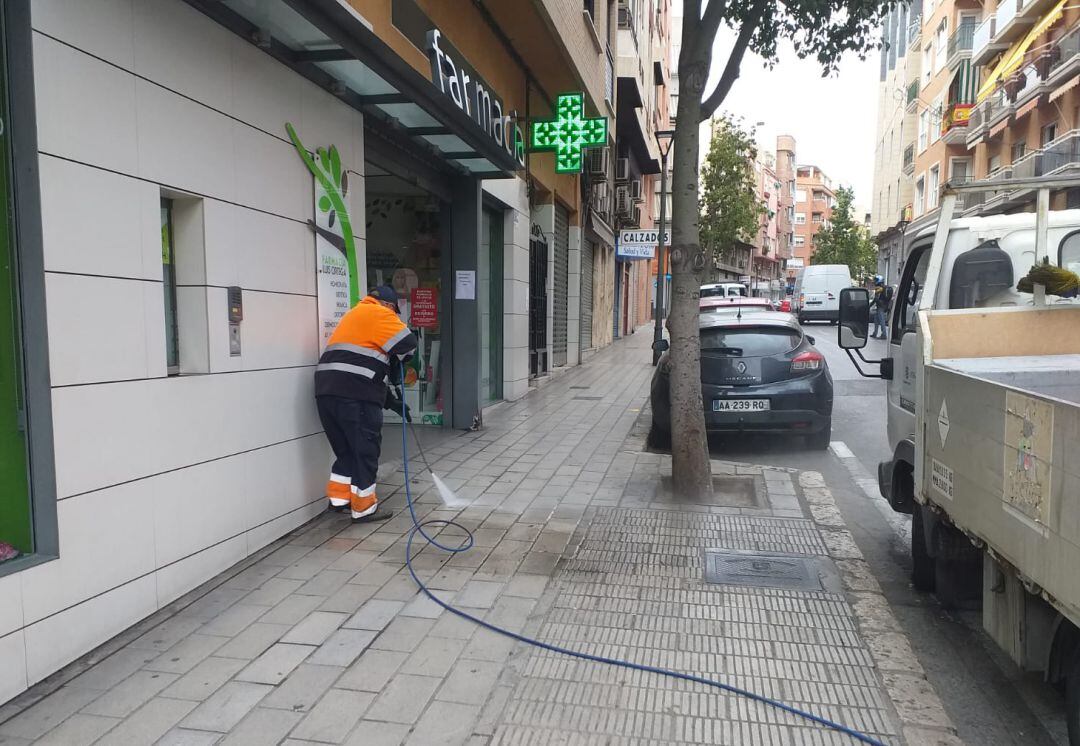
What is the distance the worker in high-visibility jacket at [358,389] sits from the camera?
549 centimetres

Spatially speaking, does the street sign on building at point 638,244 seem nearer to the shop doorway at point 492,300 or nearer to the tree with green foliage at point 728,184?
the shop doorway at point 492,300

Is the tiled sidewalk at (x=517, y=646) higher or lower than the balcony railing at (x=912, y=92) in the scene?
lower

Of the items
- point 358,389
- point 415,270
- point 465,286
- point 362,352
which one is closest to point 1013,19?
point 465,286

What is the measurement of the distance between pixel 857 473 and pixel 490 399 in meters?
5.79

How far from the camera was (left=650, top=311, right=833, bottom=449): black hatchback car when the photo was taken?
8.34 m

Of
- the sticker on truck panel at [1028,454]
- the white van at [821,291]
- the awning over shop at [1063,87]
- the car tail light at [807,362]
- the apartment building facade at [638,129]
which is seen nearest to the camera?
the sticker on truck panel at [1028,454]

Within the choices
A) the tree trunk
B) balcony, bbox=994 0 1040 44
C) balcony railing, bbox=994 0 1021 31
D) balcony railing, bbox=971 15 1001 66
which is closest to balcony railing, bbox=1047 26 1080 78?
balcony, bbox=994 0 1040 44

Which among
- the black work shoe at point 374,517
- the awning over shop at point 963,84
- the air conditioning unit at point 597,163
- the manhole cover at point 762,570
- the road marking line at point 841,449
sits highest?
the awning over shop at point 963,84

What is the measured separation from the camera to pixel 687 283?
6367 millimetres

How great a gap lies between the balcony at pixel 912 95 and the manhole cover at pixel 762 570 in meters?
45.5

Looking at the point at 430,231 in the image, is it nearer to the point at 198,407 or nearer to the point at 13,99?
the point at 198,407

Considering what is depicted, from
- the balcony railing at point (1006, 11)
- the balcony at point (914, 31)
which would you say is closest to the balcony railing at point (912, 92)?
the balcony at point (914, 31)

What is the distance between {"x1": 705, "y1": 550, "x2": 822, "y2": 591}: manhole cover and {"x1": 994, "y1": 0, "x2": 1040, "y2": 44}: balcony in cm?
3019

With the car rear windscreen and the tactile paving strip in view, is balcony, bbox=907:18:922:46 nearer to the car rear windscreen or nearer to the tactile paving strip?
the car rear windscreen
